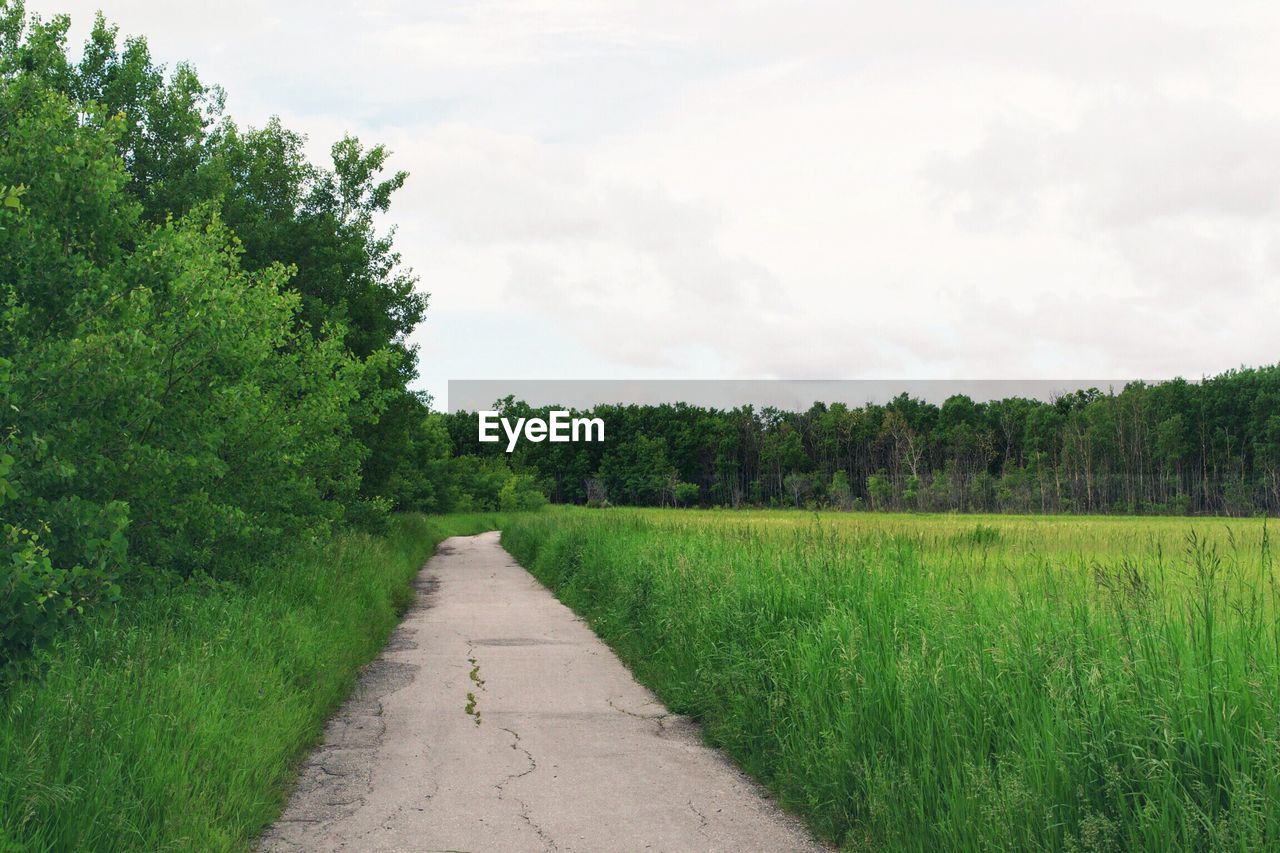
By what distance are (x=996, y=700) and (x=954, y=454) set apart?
338ft

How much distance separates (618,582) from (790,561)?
4946 mm

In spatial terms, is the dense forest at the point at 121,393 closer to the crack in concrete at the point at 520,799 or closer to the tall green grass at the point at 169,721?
the tall green grass at the point at 169,721

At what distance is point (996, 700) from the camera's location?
15.5 ft

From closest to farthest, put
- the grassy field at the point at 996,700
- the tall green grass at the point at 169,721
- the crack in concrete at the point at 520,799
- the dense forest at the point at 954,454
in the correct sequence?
the grassy field at the point at 996,700 → the tall green grass at the point at 169,721 → the crack in concrete at the point at 520,799 → the dense forest at the point at 954,454

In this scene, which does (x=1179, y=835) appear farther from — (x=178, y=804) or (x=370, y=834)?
(x=178, y=804)

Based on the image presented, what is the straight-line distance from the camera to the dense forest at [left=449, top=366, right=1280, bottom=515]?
264 ft

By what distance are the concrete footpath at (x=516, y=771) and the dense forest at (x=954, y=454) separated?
74088 millimetres

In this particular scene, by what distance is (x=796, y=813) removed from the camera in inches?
218

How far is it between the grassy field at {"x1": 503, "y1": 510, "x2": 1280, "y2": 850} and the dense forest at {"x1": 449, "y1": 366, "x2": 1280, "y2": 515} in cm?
7438

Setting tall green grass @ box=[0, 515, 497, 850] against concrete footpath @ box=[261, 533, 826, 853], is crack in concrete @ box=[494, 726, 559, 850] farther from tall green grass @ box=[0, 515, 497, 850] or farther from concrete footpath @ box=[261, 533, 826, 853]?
tall green grass @ box=[0, 515, 497, 850]

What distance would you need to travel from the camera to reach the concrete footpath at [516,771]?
509cm

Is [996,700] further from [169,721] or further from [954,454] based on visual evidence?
[954,454]

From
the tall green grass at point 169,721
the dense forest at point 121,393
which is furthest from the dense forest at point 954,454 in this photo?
the tall green grass at point 169,721

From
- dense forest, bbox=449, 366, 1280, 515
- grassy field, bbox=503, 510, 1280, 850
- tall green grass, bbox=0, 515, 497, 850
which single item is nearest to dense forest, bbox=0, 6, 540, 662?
tall green grass, bbox=0, 515, 497, 850
